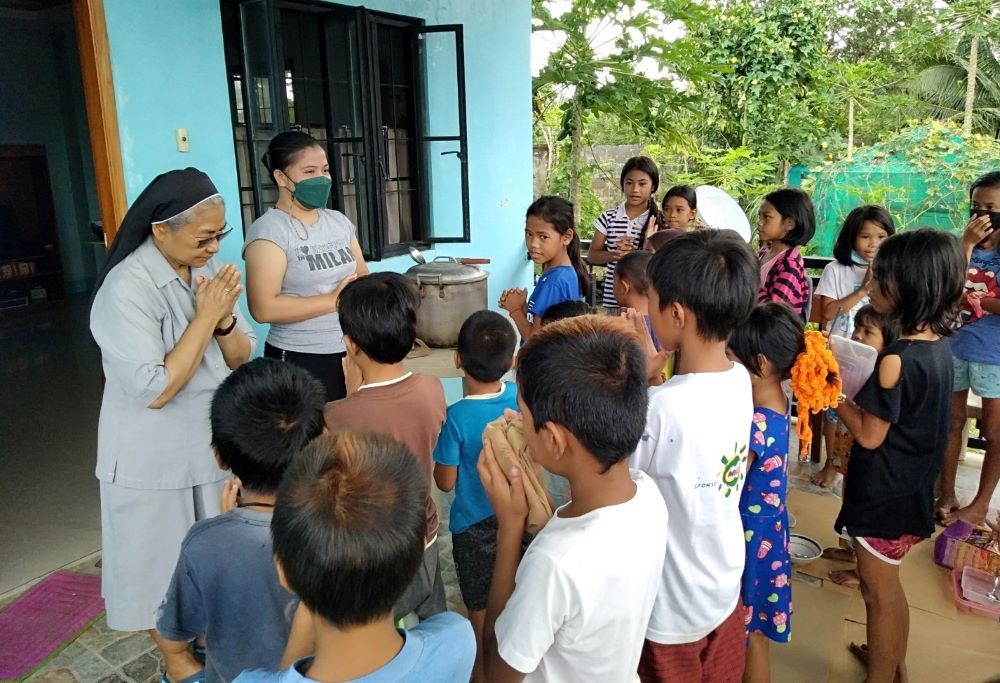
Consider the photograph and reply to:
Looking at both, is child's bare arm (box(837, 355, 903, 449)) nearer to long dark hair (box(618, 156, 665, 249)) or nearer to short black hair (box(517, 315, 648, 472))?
short black hair (box(517, 315, 648, 472))

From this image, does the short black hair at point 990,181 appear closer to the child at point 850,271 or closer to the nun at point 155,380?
the child at point 850,271

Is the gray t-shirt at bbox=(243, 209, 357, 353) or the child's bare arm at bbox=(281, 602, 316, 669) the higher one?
the gray t-shirt at bbox=(243, 209, 357, 353)

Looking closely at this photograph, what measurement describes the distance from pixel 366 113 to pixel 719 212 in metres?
2.15

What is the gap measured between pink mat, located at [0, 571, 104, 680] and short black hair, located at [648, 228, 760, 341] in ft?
7.60

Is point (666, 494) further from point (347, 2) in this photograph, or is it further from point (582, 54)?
point (582, 54)

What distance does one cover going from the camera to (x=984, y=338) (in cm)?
302

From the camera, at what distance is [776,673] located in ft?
7.41

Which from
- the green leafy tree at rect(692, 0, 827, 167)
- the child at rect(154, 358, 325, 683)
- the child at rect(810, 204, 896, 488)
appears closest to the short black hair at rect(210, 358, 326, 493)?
the child at rect(154, 358, 325, 683)

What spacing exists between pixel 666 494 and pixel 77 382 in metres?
5.27

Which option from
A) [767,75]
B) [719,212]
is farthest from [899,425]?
[767,75]

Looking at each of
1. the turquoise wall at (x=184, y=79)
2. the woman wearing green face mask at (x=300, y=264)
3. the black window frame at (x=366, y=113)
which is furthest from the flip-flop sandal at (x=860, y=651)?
the black window frame at (x=366, y=113)

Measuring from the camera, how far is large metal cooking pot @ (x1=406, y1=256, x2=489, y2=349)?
3527 millimetres

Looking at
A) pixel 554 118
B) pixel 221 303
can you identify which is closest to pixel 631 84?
pixel 554 118

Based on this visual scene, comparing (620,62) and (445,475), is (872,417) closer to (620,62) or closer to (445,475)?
(445,475)
